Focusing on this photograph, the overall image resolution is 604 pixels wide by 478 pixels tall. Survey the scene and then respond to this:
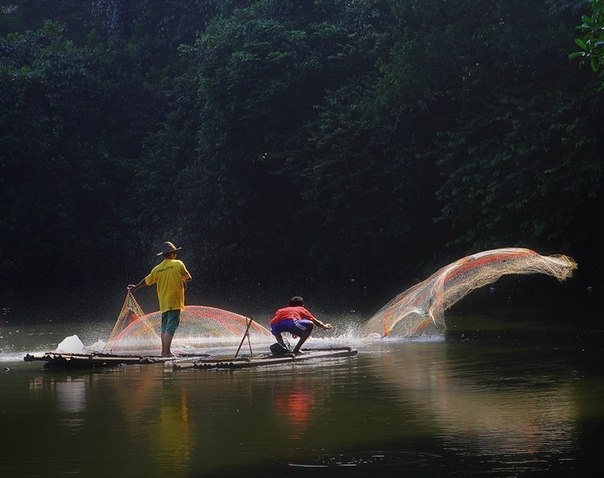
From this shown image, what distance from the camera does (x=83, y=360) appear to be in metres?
17.0

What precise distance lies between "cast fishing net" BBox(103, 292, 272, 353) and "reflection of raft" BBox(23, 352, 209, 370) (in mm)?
1924

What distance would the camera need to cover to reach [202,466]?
10227mm

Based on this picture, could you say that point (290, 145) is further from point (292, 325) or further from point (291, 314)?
point (292, 325)

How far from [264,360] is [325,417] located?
4279 mm

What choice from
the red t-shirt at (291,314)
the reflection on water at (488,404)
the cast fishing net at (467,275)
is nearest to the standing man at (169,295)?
the red t-shirt at (291,314)

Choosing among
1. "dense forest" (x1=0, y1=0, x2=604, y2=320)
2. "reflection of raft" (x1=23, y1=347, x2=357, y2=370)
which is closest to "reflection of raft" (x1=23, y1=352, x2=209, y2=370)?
"reflection of raft" (x1=23, y1=347, x2=357, y2=370)

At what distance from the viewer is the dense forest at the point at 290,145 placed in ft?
111

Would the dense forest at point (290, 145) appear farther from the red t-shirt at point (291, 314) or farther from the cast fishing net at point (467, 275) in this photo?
the red t-shirt at point (291, 314)

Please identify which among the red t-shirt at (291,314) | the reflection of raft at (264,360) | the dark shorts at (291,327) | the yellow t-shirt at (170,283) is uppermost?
the yellow t-shirt at (170,283)

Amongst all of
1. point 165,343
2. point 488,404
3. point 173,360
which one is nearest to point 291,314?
point 173,360

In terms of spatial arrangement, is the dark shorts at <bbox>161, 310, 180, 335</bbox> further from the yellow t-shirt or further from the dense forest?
the dense forest

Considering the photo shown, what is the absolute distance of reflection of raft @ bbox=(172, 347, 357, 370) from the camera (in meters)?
16.2

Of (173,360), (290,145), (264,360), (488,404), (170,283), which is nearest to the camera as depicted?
(488,404)

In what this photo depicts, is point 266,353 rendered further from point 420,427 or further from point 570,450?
point 570,450
